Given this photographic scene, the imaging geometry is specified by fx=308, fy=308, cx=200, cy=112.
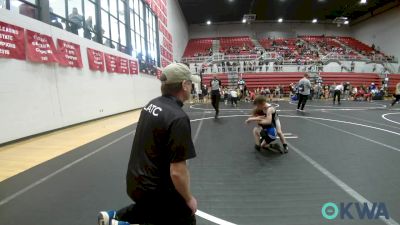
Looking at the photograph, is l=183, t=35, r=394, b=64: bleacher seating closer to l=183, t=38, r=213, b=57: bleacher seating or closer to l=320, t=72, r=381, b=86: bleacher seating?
l=183, t=38, r=213, b=57: bleacher seating

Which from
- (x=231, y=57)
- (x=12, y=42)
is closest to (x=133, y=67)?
(x=12, y=42)

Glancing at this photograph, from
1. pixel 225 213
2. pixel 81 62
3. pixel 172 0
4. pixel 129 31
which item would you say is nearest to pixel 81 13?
pixel 81 62

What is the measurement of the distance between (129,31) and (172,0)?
43.6 ft

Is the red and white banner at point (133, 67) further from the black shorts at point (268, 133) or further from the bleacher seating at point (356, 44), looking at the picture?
the bleacher seating at point (356, 44)

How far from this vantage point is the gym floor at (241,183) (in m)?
2.88

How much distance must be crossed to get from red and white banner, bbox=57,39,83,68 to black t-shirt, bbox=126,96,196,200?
8.13m

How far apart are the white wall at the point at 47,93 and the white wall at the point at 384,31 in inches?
1222

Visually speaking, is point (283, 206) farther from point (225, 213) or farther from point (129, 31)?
point (129, 31)

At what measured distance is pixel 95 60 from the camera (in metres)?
11.3

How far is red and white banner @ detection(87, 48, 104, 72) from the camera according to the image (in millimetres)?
10930

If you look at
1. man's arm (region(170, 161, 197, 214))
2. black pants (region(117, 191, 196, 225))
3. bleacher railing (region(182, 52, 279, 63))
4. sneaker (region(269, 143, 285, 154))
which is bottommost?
sneaker (region(269, 143, 285, 154))

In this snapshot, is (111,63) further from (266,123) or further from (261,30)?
(261,30)

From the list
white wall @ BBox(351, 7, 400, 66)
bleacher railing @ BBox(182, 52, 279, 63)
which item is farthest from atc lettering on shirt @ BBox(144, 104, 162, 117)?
white wall @ BBox(351, 7, 400, 66)

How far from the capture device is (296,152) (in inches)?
209
